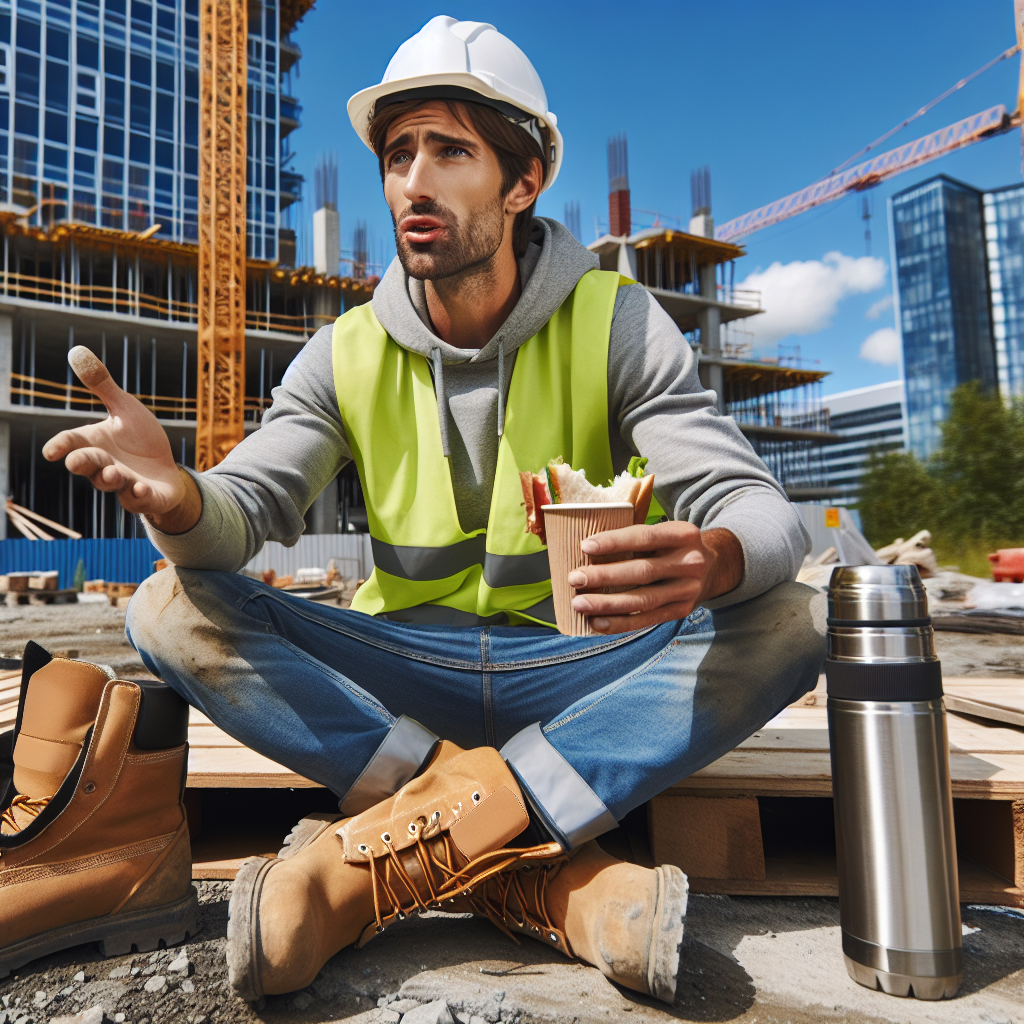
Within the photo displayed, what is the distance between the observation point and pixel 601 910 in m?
1.22

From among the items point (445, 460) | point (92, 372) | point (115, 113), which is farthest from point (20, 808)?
point (115, 113)

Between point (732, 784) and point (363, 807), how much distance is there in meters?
0.72

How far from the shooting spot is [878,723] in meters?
1.18

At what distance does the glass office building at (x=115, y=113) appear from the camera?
2786cm

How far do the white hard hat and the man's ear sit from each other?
9 cm

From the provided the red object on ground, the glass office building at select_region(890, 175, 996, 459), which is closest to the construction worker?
the red object on ground

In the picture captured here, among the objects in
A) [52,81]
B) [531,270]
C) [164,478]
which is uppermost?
[52,81]

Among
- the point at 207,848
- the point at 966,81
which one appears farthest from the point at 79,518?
the point at 966,81

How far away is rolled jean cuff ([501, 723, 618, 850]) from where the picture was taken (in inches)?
51.4

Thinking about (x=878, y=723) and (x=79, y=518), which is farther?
→ (x=79, y=518)

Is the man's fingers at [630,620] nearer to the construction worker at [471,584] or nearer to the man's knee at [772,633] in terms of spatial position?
the construction worker at [471,584]

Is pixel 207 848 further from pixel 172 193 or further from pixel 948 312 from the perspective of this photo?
pixel 948 312

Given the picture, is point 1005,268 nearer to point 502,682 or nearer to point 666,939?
point 502,682

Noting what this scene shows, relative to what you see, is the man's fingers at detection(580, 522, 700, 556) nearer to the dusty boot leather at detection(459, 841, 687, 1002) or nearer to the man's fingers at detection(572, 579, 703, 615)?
the man's fingers at detection(572, 579, 703, 615)
